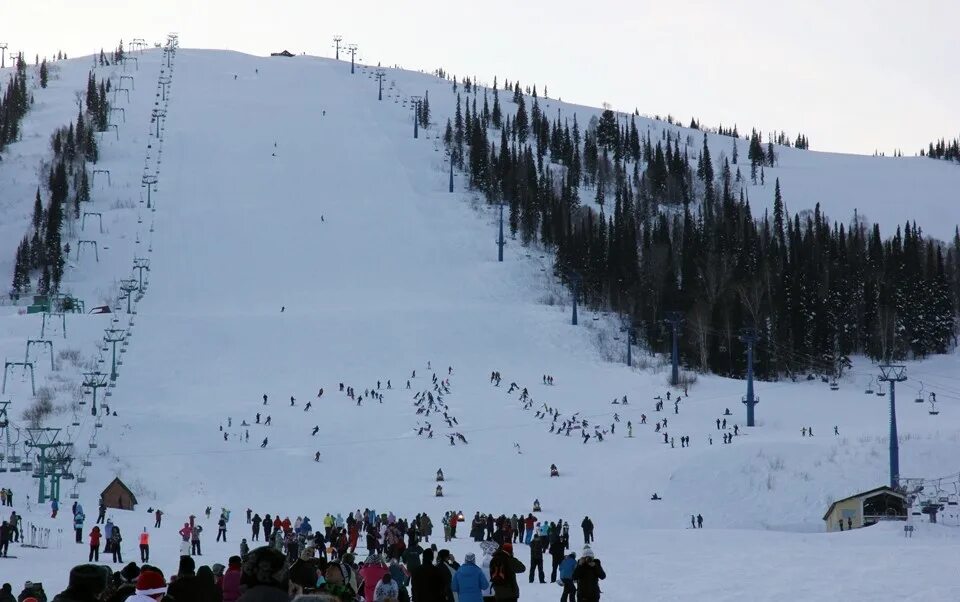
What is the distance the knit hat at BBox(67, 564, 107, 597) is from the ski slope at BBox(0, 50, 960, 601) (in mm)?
11189

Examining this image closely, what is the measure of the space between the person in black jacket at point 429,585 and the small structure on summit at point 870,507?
81.4 feet

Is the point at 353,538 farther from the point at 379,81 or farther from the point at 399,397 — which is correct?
the point at 379,81

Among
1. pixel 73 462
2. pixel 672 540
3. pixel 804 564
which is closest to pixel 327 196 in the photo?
pixel 73 462

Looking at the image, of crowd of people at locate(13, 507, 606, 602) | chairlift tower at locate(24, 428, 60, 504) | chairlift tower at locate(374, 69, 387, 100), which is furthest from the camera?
chairlift tower at locate(374, 69, 387, 100)

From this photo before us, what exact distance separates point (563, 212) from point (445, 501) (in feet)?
193

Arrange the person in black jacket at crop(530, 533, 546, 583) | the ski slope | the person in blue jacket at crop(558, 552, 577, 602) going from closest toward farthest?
the person in blue jacket at crop(558, 552, 577, 602) < the person in black jacket at crop(530, 533, 546, 583) < the ski slope

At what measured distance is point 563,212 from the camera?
3789 inches

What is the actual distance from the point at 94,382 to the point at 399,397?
13225mm

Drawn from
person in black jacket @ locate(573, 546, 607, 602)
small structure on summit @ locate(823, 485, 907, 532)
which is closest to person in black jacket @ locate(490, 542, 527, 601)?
person in black jacket @ locate(573, 546, 607, 602)

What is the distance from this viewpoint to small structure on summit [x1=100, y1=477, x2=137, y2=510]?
1478 inches

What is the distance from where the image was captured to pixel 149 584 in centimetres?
816

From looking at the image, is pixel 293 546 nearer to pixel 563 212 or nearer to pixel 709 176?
pixel 563 212

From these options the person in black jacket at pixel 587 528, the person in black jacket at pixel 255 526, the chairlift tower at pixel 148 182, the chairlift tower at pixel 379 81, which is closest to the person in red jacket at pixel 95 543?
→ the person in black jacket at pixel 255 526

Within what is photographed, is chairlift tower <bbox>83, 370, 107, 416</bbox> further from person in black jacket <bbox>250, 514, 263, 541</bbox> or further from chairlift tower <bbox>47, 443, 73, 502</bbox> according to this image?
person in black jacket <bbox>250, 514, 263, 541</bbox>
